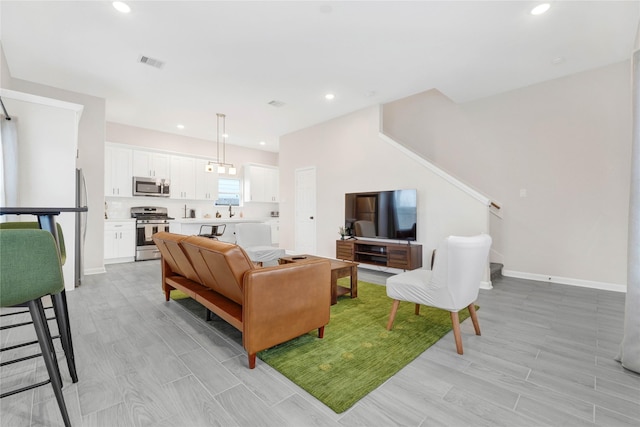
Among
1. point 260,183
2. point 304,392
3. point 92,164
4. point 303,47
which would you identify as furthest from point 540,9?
point 260,183

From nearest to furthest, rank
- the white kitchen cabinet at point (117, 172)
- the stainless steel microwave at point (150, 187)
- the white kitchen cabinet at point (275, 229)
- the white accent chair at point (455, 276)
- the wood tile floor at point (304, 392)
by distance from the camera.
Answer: the wood tile floor at point (304, 392) < the white accent chair at point (455, 276) < the white kitchen cabinet at point (117, 172) < the stainless steel microwave at point (150, 187) < the white kitchen cabinet at point (275, 229)

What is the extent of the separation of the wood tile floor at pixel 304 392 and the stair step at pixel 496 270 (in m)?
1.52

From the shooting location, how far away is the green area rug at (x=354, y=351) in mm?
1725

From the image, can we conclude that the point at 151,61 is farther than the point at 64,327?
Yes

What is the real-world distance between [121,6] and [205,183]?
519 centimetres

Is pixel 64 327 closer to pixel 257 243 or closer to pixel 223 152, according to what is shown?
pixel 257 243

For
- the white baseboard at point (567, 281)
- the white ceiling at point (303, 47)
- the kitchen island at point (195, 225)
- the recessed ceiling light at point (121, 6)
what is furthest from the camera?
the kitchen island at point (195, 225)

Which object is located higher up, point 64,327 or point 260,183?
point 260,183

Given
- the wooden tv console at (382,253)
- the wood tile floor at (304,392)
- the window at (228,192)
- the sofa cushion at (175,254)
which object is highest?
the window at (228,192)

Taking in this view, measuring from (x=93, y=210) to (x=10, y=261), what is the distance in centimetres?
435

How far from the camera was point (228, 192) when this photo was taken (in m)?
8.37

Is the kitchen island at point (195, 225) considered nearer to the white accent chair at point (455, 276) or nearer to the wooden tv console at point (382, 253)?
the wooden tv console at point (382, 253)

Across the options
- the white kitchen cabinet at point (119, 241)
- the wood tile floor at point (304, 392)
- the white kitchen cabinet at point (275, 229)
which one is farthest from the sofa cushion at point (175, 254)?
the white kitchen cabinet at point (275, 229)

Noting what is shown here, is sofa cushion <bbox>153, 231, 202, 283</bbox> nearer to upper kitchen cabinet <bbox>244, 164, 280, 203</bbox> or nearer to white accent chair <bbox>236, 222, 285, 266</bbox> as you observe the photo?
white accent chair <bbox>236, 222, 285, 266</bbox>
